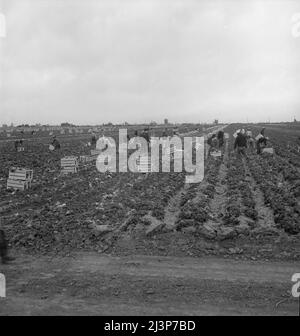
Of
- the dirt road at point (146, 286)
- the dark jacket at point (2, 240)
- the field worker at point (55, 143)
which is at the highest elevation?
the field worker at point (55, 143)

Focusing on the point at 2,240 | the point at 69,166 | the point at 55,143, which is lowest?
the point at 2,240

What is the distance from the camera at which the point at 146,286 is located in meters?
6.32

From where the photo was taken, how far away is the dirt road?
556 centimetres

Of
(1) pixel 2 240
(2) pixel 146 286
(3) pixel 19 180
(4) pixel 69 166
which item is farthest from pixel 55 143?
(2) pixel 146 286

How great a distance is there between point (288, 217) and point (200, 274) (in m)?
3.47

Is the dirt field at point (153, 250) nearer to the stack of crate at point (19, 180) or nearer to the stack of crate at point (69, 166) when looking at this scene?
the stack of crate at point (19, 180)

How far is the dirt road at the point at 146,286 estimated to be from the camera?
5.56 m

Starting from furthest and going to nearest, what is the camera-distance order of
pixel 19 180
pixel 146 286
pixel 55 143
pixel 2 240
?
pixel 55 143 → pixel 19 180 → pixel 2 240 → pixel 146 286

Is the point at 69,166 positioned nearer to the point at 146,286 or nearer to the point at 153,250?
the point at 153,250

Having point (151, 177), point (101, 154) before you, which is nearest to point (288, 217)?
point (151, 177)

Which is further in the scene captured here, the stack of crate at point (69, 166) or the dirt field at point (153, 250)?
the stack of crate at point (69, 166)

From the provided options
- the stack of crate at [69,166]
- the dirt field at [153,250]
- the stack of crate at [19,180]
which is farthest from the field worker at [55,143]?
the dirt field at [153,250]

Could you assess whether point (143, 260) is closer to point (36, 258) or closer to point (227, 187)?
point (36, 258)

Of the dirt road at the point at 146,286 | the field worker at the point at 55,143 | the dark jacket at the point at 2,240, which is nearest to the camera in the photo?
the dirt road at the point at 146,286
